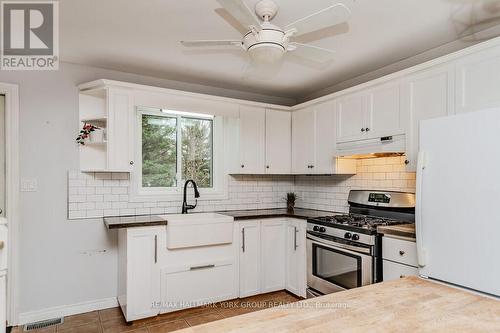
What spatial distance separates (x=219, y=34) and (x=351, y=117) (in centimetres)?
152

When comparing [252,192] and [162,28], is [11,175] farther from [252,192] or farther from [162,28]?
[252,192]

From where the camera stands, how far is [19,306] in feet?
9.29

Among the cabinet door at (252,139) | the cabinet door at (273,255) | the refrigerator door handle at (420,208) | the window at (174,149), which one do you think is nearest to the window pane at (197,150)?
the window at (174,149)

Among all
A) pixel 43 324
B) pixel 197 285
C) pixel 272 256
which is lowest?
pixel 43 324

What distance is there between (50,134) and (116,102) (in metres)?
0.68

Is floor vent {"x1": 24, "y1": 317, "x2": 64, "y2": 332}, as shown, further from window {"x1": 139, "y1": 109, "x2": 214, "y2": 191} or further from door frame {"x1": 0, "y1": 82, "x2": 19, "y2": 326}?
window {"x1": 139, "y1": 109, "x2": 214, "y2": 191}

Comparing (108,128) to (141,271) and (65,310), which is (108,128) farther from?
(65,310)

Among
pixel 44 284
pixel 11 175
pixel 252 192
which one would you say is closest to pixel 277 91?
pixel 252 192

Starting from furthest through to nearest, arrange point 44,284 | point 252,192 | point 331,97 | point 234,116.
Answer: point 252,192 → point 234,116 → point 331,97 → point 44,284

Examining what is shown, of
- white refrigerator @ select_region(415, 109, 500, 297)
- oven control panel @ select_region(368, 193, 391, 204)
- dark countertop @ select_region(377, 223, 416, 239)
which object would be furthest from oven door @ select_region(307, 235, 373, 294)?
white refrigerator @ select_region(415, 109, 500, 297)

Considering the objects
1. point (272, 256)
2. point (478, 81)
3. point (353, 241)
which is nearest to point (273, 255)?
point (272, 256)

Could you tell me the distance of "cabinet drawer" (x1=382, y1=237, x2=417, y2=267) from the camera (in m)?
2.23

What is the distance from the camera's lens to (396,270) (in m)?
2.36

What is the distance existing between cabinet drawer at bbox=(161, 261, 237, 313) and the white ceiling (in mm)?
1863
